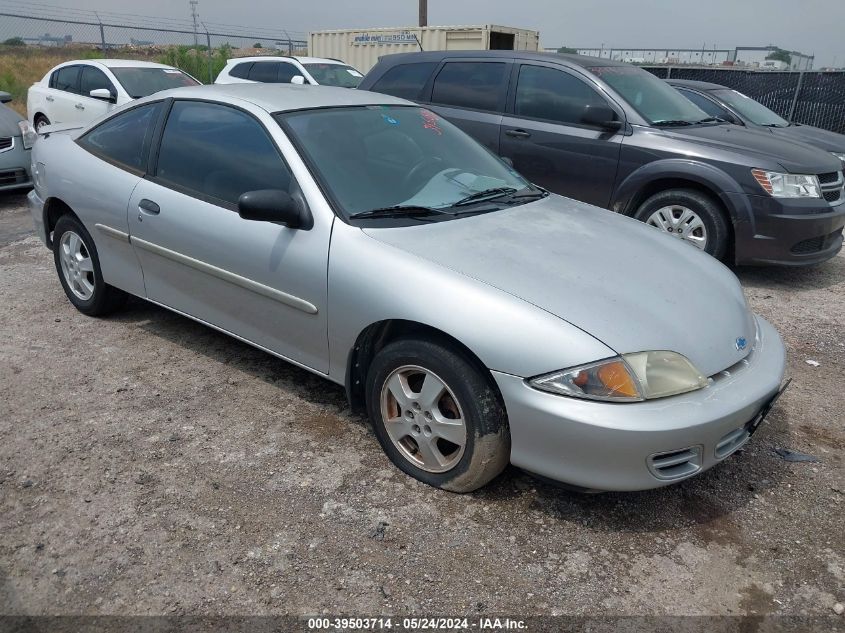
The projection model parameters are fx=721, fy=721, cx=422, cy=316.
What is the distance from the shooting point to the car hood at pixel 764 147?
586 cm

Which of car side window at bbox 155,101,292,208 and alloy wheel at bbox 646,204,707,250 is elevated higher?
car side window at bbox 155,101,292,208

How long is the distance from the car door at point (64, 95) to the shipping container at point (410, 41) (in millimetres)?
7421

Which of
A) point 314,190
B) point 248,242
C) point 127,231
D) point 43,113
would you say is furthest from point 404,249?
point 43,113

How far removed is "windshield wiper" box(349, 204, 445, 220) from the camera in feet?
10.8

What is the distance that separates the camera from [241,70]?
1413 cm

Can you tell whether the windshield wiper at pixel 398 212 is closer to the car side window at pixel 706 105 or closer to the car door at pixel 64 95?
the car side window at pixel 706 105

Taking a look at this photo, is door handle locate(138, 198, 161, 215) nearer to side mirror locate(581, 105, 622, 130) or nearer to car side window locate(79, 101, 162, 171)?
car side window locate(79, 101, 162, 171)

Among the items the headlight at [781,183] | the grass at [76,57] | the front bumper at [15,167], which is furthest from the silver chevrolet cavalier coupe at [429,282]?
the grass at [76,57]

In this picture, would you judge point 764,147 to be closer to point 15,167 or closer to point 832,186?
point 832,186

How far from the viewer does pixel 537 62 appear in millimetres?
6707

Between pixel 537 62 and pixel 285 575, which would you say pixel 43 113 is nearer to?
pixel 537 62

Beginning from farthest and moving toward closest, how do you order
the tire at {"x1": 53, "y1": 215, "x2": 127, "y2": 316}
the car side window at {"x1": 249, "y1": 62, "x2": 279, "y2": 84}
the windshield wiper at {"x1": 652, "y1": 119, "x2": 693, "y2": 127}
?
1. the car side window at {"x1": 249, "y1": 62, "x2": 279, "y2": 84}
2. the windshield wiper at {"x1": 652, "y1": 119, "x2": 693, "y2": 127}
3. the tire at {"x1": 53, "y1": 215, "x2": 127, "y2": 316}

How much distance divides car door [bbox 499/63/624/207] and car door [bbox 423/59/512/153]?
0.12 m

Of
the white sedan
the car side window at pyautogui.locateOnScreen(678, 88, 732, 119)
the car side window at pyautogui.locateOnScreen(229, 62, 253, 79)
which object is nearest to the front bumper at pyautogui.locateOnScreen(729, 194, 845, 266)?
the car side window at pyautogui.locateOnScreen(678, 88, 732, 119)
